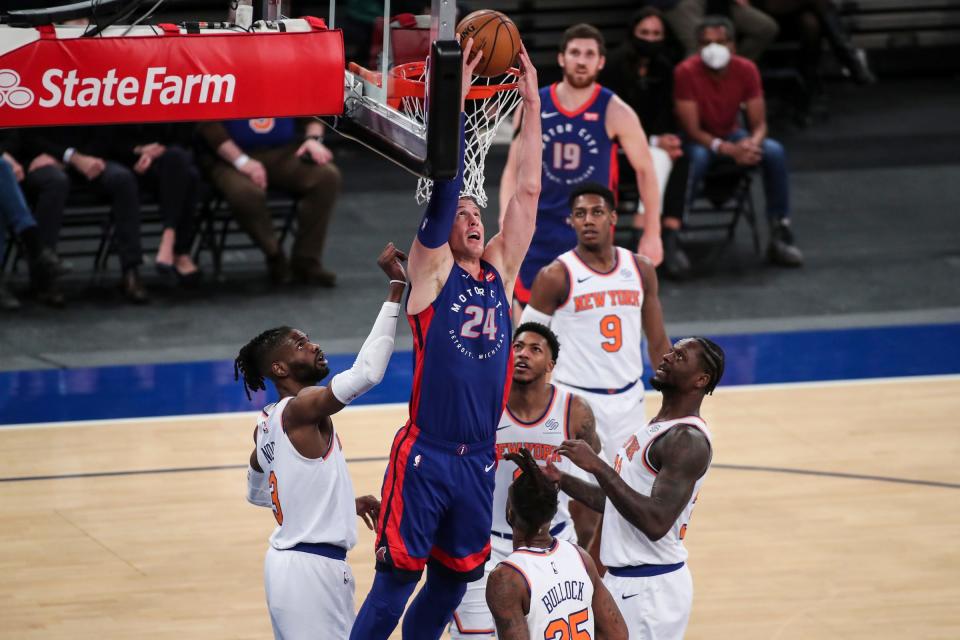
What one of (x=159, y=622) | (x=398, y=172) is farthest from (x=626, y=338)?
(x=398, y=172)

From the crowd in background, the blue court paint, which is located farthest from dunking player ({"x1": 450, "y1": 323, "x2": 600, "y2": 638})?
the crowd in background

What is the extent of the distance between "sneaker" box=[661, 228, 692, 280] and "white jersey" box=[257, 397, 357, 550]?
269 inches

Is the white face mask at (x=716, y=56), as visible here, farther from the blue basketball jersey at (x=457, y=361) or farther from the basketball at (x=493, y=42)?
the blue basketball jersey at (x=457, y=361)

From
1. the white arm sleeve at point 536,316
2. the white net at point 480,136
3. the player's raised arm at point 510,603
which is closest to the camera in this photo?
the player's raised arm at point 510,603

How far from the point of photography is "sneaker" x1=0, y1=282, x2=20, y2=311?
425 inches

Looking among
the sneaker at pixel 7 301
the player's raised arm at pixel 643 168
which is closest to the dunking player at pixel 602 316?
the player's raised arm at pixel 643 168

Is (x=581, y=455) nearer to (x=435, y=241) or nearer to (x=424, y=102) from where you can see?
(x=435, y=241)

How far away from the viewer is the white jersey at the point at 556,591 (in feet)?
15.1

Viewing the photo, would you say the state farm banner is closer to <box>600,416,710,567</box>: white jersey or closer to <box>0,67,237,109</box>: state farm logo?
<box>0,67,237,109</box>: state farm logo

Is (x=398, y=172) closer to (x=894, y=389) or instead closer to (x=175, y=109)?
(x=894, y=389)

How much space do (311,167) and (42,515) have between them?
4388mm

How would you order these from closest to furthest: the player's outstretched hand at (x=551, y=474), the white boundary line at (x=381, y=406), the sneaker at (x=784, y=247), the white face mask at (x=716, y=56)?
the player's outstretched hand at (x=551, y=474) → the white boundary line at (x=381, y=406) → the white face mask at (x=716, y=56) → the sneaker at (x=784, y=247)

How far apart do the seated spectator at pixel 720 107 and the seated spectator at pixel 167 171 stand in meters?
3.80

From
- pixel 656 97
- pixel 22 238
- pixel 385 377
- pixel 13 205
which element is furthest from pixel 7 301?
pixel 656 97
